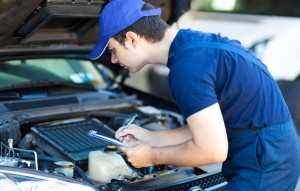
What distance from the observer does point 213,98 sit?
62.7 inches

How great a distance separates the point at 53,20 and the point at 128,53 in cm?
111

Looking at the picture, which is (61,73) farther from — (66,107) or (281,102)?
(281,102)

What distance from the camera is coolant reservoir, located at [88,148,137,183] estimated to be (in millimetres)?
2123

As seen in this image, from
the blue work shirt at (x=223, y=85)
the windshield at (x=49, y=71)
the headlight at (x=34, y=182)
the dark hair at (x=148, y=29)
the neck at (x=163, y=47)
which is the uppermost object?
the dark hair at (x=148, y=29)

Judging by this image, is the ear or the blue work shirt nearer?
the blue work shirt

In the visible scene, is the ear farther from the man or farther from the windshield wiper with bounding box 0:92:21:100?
the windshield wiper with bounding box 0:92:21:100

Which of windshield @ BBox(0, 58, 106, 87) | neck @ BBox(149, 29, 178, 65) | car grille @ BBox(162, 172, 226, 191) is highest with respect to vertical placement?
neck @ BBox(149, 29, 178, 65)

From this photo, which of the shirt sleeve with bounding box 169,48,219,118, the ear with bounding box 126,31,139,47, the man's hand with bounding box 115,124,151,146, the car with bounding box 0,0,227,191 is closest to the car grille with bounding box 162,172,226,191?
the car with bounding box 0,0,227,191

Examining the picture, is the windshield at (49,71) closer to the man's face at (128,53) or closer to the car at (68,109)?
the car at (68,109)

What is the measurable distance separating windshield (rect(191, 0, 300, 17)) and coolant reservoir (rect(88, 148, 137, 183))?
3.88 metres

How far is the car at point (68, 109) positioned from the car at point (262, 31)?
1302 millimetres

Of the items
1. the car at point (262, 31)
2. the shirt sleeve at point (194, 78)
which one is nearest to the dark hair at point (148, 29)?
the shirt sleeve at point (194, 78)

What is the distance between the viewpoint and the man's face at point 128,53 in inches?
68.8

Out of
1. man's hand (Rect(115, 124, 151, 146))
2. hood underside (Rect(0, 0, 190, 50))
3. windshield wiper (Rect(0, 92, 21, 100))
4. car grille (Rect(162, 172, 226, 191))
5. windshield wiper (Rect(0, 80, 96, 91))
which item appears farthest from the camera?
windshield wiper (Rect(0, 80, 96, 91))
